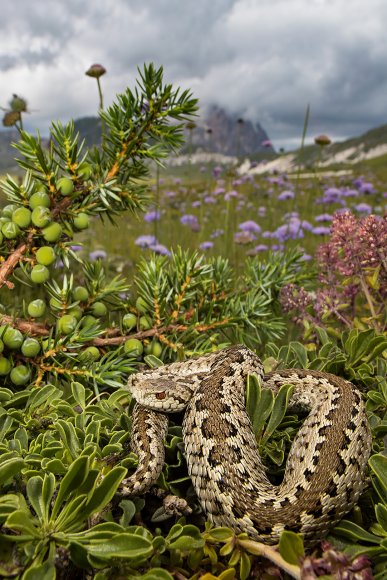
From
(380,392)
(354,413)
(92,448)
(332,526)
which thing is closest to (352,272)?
(380,392)

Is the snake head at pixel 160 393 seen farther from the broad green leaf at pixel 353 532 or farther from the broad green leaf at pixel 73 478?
the broad green leaf at pixel 353 532

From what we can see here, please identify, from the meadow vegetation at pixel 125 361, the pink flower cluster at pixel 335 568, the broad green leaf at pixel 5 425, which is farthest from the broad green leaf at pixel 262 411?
the broad green leaf at pixel 5 425

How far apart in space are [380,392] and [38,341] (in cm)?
189

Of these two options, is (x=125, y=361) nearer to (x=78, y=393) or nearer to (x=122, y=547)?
(x=78, y=393)

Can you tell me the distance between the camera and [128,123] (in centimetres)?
289

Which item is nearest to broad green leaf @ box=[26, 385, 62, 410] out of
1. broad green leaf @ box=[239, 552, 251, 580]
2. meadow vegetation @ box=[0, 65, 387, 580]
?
meadow vegetation @ box=[0, 65, 387, 580]

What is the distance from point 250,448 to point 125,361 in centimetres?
99

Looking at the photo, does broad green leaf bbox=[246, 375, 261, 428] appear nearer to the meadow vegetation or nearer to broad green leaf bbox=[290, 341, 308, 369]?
the meadow vegetation

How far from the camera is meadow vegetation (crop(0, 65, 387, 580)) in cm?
158

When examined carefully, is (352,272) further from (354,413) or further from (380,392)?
(354,413)

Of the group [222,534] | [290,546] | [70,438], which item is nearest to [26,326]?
[70,438]

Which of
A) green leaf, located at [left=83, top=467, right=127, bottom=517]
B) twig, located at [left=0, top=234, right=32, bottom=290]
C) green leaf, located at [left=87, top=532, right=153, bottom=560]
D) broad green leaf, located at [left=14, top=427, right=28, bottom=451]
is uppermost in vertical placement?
twig, located at [left=0, top=234, right=32, bottom=290]

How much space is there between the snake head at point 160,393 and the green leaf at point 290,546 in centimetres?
90

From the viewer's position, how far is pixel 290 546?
60.6 inches
